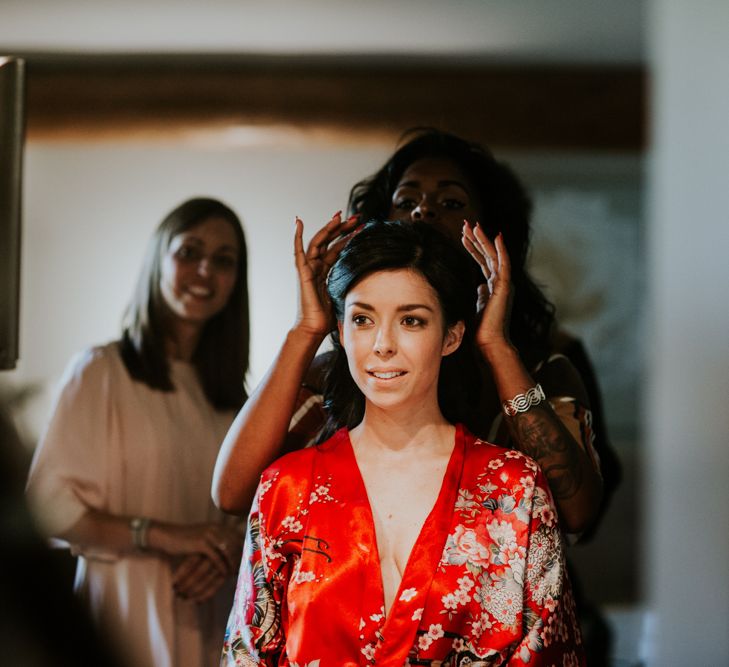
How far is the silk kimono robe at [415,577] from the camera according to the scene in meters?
1.14

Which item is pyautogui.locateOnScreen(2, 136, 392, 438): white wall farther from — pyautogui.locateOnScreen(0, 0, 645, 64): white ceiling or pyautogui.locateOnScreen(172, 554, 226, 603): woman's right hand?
pyautogui.locateOnScreen(172, 554, 226, 603): woman's right hand

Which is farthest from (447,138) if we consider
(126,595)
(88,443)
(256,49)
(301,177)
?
(126,595)

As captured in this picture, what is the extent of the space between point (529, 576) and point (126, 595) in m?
0.79

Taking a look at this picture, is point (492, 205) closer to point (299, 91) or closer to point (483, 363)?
point (483, 363)

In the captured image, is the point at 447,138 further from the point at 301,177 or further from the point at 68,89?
the point at 68,89

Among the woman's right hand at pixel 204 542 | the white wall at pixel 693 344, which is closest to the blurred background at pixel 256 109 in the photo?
the woman's right hand at pixel 204 542

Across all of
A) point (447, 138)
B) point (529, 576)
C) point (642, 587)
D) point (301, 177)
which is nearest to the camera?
point (529, 576)

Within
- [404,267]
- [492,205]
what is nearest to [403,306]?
[404,267]

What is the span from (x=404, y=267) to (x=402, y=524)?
0.30 metres

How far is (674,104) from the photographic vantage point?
0.96 metres

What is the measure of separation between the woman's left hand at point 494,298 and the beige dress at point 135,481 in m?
0.59

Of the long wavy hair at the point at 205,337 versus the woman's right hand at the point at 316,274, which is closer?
the woman's right hand at the point at 316,274

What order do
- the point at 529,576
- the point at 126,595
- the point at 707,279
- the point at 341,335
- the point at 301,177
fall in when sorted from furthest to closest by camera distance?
the point at 301,177 < the point at 126,595 < the point at 341,335 < the point at 529,576 < the point at 707,279

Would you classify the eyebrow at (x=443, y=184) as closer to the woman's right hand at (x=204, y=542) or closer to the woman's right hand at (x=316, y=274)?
the woman's right hand at (x=316, y=274)
